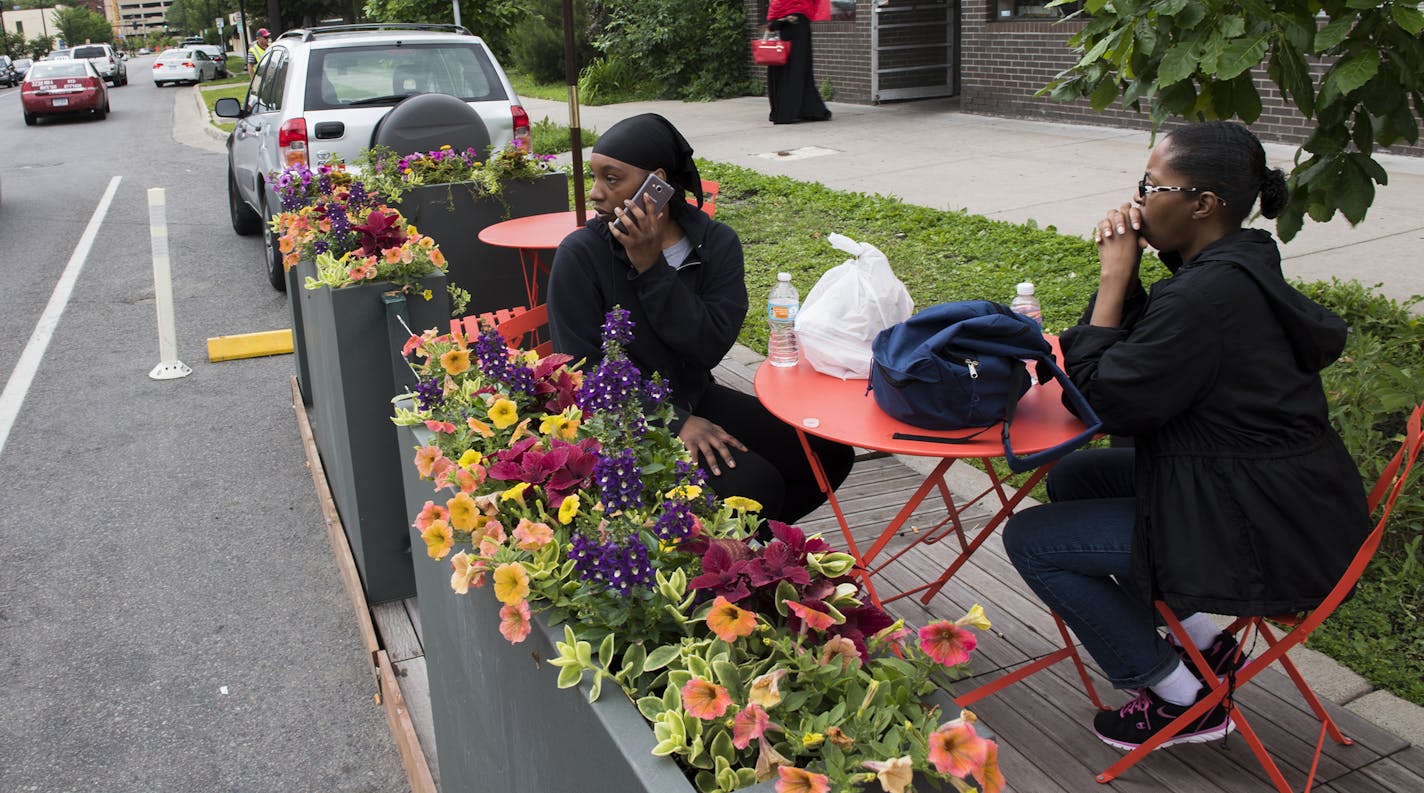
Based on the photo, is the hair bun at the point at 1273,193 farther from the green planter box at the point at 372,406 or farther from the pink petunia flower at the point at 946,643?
the green planter box at the point at 372,406

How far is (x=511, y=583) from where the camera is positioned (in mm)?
1777

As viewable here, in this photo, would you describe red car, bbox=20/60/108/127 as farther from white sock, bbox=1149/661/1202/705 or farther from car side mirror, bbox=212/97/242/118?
white sock, bbox=1149/661/1202/705

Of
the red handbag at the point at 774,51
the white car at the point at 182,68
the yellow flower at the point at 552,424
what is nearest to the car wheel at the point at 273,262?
the red handbag at the point at 774,51

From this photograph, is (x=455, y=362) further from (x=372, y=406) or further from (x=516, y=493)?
(x=372, y=406)

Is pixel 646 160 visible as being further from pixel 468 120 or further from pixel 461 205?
pixel 468 120

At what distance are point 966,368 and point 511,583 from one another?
1.38m

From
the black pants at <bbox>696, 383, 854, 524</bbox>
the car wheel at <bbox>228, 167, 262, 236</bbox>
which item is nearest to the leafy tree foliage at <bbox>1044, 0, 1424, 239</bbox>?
the black pants at <bbox>696, 383, 854, 524</bbox>

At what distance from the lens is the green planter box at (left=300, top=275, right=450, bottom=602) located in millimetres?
3793

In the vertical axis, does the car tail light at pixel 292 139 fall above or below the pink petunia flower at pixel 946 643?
above

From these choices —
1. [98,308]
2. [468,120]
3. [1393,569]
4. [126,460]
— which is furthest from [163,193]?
[1393,569]

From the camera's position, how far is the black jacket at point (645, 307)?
333cm

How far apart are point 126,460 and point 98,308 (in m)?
3.68

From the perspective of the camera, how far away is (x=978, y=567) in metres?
3.90

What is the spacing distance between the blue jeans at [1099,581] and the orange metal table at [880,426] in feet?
0.65
